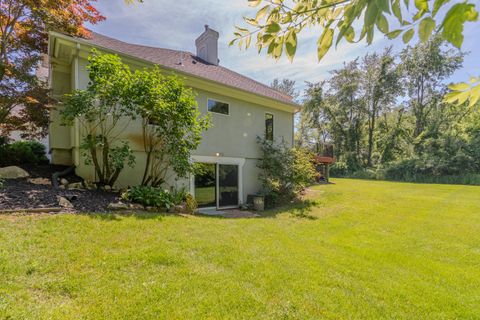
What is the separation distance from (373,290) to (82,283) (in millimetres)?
3721

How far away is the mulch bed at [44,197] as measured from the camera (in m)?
5.18

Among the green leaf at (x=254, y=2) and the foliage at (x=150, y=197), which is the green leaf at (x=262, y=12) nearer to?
the green leaf at (x=254, y=2)

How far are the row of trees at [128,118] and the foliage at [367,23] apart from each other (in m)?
5.88

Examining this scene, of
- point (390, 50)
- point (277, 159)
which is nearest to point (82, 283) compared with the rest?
point (277, 159)

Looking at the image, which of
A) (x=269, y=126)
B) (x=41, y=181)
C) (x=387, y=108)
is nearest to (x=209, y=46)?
(x=269, y=126)

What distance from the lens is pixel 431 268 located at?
459 cm

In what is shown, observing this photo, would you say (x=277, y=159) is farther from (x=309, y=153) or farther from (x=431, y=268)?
(x=431, y=268)

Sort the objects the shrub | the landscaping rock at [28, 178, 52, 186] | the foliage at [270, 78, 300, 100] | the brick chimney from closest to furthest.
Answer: the landscaping rock at [28, 178, 52, 186]
the brick chimney
the shrub
the foliage at [270, 78, 300, 100]

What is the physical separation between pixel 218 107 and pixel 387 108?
87.6 feet

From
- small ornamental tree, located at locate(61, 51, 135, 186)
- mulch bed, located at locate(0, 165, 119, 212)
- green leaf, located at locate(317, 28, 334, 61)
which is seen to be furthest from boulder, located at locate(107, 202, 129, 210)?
green leaf, located at locate(317, 28, 334, 61)

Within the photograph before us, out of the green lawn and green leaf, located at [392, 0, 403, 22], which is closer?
green leaf, located at [392, 0, 403, 22]

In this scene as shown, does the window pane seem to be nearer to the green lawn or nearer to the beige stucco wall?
the beige stucco wall

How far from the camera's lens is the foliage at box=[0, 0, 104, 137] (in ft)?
23.7

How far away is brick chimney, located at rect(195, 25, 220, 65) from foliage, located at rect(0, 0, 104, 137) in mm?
5741
